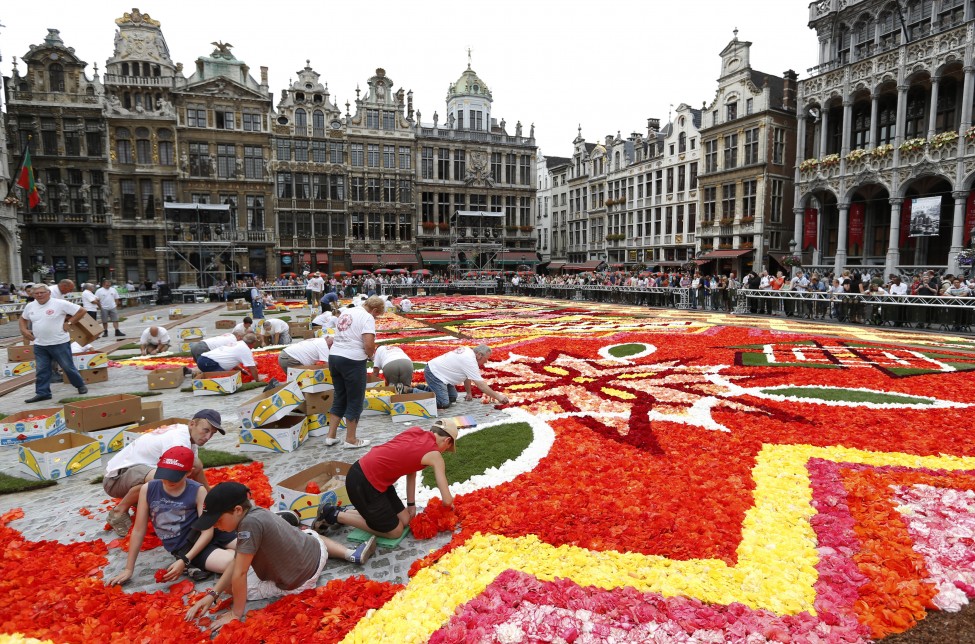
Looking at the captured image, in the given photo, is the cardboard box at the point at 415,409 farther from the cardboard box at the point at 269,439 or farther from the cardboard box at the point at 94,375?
the cardboard box at the point at 94,375

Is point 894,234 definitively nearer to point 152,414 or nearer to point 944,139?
point 944,139

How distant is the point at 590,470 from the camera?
580 cm

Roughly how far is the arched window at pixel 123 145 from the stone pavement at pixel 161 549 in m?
43.8

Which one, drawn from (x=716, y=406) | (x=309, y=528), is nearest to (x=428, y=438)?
(x=309, y=528)

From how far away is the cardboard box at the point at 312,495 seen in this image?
4.76 meters

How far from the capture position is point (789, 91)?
132ft

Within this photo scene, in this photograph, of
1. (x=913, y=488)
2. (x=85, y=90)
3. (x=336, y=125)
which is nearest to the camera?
(x=913, y=488)

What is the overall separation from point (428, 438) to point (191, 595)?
2.05 m

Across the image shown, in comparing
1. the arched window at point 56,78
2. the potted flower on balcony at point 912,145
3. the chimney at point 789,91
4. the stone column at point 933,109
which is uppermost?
the arched window at point 56,78

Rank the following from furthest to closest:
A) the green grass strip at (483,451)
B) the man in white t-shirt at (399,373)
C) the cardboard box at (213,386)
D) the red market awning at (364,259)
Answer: the red market awning at (364,259) < the cardboard box at (213,386) < the man in white t-shirt at (399,373) < the green grass strip at (483,451)

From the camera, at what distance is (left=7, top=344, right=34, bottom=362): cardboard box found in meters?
12.1

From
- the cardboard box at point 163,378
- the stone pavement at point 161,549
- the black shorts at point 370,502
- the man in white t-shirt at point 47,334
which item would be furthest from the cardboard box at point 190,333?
the black shorts at point 370,502

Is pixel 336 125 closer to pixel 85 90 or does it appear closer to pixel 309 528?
pixel 85 90

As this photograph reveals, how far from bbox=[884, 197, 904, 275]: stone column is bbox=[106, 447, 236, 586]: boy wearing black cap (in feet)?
117
